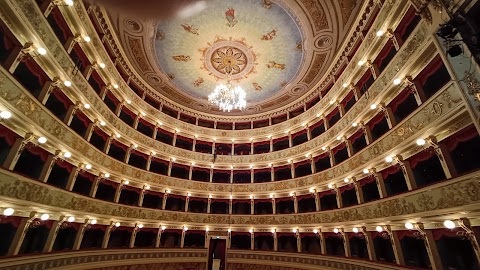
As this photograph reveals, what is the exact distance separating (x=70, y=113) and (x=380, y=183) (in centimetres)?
1480

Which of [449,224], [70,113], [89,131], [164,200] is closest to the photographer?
[449,224]

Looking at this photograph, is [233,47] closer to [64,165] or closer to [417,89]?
[417,89]

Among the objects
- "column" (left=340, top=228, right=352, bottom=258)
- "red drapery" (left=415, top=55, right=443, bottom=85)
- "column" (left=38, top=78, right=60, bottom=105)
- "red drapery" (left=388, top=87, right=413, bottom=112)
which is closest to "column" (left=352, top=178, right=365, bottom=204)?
"column" (left=340, top=228, right=352, bottom=258)

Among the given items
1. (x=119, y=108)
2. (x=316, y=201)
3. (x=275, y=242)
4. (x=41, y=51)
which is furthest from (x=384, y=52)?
(x=119, y=108)

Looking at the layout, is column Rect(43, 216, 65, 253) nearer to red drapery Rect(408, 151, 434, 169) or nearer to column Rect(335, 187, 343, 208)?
column Rect(335, 187, 343, 208)

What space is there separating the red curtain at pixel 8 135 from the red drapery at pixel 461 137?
14.5 m

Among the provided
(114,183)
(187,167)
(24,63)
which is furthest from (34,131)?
(187,167)

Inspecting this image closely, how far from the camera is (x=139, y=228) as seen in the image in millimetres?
14523

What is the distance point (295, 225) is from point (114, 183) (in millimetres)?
12015

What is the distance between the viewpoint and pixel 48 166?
9.50 meters

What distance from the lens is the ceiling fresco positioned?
40.1 feet

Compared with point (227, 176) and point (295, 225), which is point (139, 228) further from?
point (295, 225)

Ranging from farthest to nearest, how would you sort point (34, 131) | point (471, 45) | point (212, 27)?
point (212, 27), point (34, 131), point (471, 45)

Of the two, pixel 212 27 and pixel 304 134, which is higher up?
pixel 212 27
